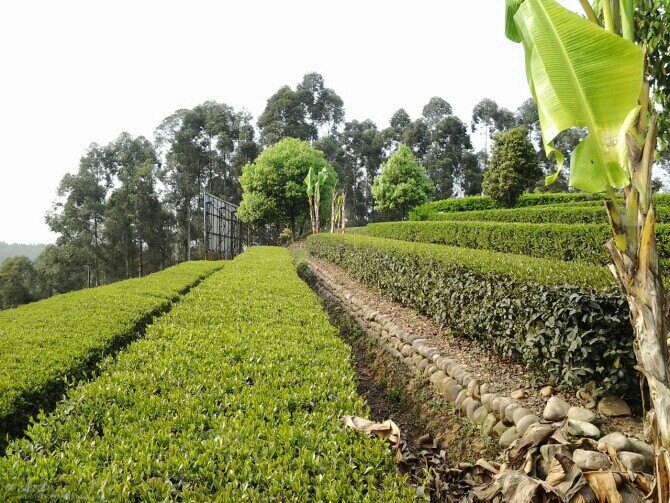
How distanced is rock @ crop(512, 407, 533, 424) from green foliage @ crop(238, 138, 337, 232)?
99.9 ft

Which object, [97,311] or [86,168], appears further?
[86,168]

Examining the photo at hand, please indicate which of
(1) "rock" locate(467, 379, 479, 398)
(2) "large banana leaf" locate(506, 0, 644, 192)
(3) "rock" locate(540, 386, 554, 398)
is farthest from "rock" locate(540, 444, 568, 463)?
(2) "large banana leaf" locate(506, 0, 644, 192)

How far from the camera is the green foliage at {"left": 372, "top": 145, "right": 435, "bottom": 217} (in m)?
35.5

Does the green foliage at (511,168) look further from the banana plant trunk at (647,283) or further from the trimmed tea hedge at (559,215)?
the banana plant trunk at (647,283)

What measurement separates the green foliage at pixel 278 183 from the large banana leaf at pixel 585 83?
31.5 m

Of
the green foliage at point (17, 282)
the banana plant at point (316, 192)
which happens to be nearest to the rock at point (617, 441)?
the banana plant at point (316, 192)

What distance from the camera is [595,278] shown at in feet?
13.0

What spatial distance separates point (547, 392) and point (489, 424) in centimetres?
57

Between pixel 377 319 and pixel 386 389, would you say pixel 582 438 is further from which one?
pixel 377 319

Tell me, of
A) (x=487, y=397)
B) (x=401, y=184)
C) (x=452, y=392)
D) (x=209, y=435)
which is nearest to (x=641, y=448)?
(x=487, y=397)

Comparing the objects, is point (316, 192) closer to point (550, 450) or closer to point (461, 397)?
point (461, 397)

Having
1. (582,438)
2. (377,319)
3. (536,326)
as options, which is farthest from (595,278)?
(377,319)

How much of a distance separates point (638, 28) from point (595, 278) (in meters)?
2.25

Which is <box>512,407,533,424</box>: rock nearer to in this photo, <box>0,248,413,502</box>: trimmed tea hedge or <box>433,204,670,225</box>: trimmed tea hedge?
<box>0,248,413,502</box>: trimmed tea hedge
